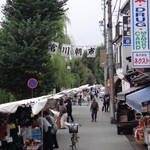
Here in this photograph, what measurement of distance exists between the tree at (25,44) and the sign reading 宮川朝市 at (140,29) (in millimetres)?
11294

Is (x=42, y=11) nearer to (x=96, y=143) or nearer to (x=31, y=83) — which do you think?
(x=31, y=83)

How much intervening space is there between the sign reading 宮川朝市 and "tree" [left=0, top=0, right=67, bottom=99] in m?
11.3

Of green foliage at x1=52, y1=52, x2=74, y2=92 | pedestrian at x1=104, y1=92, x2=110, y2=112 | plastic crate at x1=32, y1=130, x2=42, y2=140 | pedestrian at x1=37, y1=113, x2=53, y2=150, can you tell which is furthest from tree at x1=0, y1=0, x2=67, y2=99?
pedestrian at x1=104, y1=92, x2=110, y2=112

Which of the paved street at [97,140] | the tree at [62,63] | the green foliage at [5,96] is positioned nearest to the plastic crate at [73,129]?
the paved street at [97,140]

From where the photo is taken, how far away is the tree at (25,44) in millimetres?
22984

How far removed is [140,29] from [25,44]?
11849 mm

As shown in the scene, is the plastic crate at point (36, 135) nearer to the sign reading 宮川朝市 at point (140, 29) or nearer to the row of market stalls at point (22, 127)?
the row of market stalls at point (22, 127)

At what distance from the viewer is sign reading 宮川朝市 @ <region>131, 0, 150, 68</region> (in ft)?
39.9

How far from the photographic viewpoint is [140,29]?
488 inches

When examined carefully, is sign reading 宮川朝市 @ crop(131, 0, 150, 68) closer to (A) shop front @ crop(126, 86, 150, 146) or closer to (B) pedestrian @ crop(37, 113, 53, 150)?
(A) shop front @ crop(126, 86, 150, 146)

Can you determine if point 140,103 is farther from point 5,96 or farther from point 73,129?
point 5,96

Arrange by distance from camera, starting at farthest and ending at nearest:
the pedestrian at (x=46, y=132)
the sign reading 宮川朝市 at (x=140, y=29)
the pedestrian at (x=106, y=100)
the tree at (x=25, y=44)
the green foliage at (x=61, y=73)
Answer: the pedestrian at (x=106, y=100) → the green foliage at (x=61, y=73) → the tree at (x=25, y=44) → the pedestrian at (x=46, y=132) → the sign reading 宮川朝市 at (x=140, y=29)

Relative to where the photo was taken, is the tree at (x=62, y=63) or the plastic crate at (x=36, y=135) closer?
the plastic crate at (x=36, y=135)

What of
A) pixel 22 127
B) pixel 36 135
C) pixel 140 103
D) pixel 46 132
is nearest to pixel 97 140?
pixel 46 132
